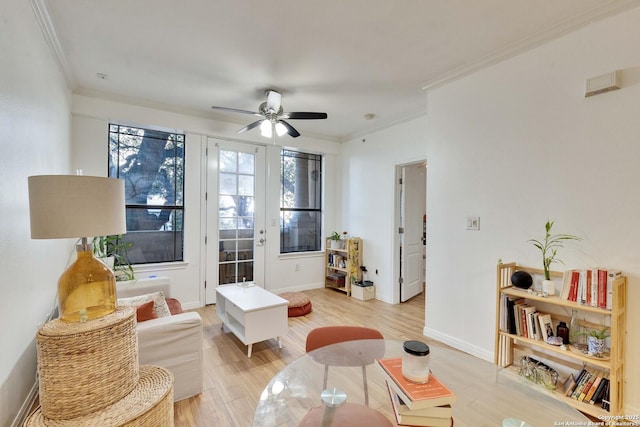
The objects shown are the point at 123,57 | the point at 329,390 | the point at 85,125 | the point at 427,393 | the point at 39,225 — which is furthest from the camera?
the point at 85,125

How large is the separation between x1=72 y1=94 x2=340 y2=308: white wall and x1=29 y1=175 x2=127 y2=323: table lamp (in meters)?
2.57

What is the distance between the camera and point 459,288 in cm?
288

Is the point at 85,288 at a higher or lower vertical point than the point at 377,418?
higher

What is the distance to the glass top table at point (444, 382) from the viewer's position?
1226 millimetres

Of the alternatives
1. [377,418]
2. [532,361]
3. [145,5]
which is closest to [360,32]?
[145,5]

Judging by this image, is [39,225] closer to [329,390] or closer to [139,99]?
[329,390]

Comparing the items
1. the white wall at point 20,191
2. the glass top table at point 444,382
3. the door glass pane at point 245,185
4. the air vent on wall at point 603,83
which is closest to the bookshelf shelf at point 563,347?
the glass top table at point 444,382

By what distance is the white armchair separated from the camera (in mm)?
1989

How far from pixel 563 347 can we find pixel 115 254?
14.7 ft

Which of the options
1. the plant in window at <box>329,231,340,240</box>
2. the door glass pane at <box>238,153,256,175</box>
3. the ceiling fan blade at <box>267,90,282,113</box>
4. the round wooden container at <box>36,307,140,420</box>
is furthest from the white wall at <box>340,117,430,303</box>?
the round wooden container at <box>36,307,140,420</box>

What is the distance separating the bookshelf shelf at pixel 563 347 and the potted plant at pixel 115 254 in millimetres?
3649

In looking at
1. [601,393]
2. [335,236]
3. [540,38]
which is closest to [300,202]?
[335,236]

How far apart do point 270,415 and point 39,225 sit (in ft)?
4.35

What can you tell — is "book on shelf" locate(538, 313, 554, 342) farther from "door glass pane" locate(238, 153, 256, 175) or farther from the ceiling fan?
"door glass pane" locate(238, 153, 256, 175)
